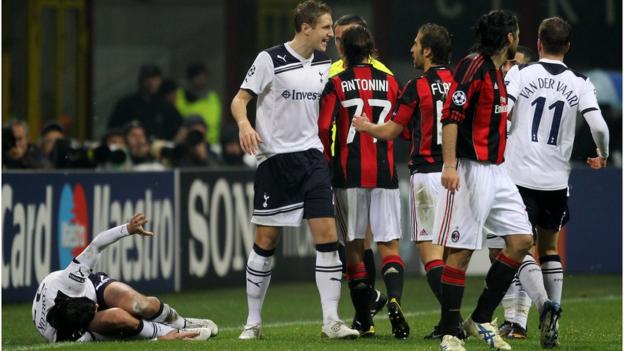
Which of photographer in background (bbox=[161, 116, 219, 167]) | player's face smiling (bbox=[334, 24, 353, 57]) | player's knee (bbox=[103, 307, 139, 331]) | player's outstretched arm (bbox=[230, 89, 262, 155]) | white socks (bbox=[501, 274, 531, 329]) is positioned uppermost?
player's face smiling (bbox=[334, 24, 353, 57])

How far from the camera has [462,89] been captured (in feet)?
28.6

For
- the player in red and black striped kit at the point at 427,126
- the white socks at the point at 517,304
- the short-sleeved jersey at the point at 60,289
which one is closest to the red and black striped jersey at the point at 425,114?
the player in red and black striped kit at the point at 427,126

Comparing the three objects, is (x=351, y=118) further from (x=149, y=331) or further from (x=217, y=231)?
(x=217, y=231)

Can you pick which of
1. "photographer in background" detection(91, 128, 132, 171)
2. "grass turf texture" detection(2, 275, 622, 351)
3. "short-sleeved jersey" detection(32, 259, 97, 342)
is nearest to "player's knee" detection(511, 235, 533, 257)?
"grass turf texture" detection(2, 275, 622, 351)

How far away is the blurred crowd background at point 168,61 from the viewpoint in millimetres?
16406

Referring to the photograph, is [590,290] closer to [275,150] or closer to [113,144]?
[113,144]

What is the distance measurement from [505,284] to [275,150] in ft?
5.29

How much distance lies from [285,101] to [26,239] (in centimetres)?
432

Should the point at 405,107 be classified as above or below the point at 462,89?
below

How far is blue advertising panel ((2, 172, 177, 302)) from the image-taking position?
13.3 metres

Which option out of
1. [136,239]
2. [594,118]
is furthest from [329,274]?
[136,239]

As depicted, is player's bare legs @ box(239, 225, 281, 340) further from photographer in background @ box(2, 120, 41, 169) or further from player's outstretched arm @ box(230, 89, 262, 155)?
photographer in background @ box(2, 120, 41, 169)

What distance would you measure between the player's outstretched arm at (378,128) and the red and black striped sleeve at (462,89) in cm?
54

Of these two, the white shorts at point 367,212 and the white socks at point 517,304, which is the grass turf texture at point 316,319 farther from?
the white shorts at point 367,212
